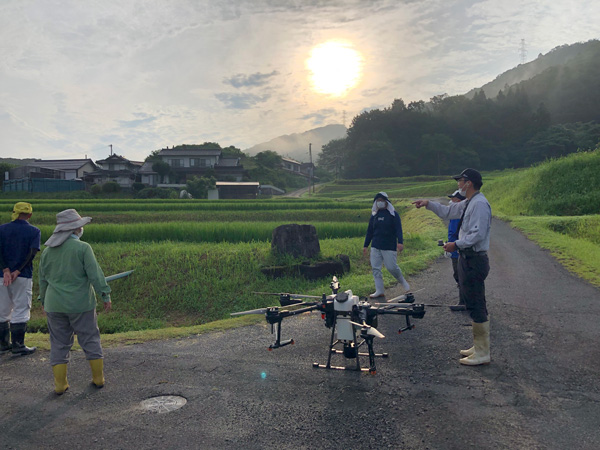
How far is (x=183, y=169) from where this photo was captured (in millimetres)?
59156

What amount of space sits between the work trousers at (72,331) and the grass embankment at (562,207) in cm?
951

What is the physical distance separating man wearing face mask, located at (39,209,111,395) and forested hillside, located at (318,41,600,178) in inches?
2563

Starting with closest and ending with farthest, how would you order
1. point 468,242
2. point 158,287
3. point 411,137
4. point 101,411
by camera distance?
point 101,411 → point 468,242 → point 158,287 → point 411,137

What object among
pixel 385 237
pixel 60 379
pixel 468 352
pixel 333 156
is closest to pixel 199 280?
pixel 385 237

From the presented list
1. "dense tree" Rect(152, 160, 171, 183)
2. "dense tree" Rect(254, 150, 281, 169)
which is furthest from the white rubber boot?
"dense tree" Rect(254, 150, 281, 169)

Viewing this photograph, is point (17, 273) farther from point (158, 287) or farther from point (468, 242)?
point (468, 242)

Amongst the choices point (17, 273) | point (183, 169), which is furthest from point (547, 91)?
point (17, 273)

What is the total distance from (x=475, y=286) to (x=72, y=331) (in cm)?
511

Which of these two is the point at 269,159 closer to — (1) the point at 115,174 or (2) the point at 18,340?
(1) the point at 115,174

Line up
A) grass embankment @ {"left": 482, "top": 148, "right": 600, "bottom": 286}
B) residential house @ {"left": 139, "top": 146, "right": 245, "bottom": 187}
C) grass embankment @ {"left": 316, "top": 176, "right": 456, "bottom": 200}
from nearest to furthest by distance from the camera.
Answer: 1. grass embankment @ {"left": 482, "top": 148, "right": 600, "bottom": 286}
2. grass embankment @ {"left": 316, "top": 176, "right": 456, "bottom": 200}
3. residential house @ {"left": 139, "top": 146, "right": 245, "bottom": 187}

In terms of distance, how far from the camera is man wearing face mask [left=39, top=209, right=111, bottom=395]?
509 centimetres

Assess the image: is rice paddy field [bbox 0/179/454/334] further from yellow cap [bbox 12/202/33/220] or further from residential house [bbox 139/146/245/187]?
residential house [bbox 139/146/245/187]

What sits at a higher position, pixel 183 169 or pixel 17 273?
pixel 183 169

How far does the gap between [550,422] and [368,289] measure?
17.4 ft
